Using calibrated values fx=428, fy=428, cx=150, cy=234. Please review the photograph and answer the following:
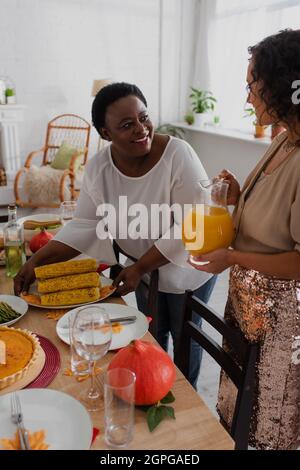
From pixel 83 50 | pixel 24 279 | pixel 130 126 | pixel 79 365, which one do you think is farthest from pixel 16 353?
pixel 83 50

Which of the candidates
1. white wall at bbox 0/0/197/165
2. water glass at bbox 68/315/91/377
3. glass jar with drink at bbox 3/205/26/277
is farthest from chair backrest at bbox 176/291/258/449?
white wall at bbox 0/0/197/165

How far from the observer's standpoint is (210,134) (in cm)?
473

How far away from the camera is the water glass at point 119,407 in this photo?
0.72 metres

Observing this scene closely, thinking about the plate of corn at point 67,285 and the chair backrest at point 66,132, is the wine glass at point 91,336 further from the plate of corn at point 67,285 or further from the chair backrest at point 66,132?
the chair backrest at point 66,132

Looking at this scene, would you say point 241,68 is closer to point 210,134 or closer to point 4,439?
point 210,134

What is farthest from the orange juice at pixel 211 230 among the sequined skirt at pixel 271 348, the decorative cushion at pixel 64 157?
the decorative cushion at pixel 64 157

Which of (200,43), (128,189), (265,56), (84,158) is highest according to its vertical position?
(200,43)

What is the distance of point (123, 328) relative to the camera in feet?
3.55

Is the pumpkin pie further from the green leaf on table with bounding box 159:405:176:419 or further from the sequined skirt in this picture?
the sequined skirt

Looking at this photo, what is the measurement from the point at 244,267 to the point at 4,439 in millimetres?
675

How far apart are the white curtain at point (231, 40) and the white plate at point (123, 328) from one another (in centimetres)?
343

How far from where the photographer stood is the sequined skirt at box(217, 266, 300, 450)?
1109 mm

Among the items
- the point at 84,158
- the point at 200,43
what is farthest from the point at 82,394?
the point at 200,43

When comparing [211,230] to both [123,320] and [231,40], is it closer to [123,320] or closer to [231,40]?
[123,320]
